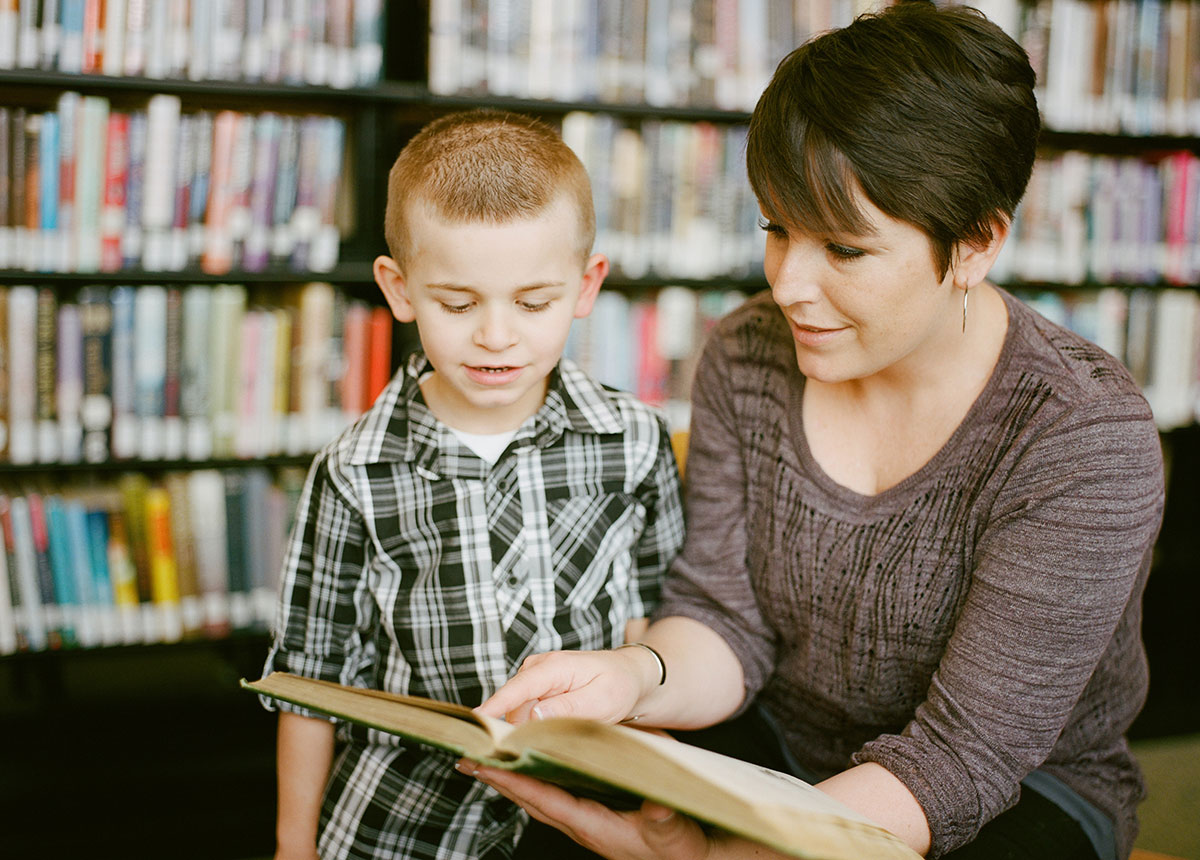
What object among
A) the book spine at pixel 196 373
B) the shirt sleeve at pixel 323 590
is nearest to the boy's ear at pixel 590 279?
the shirt sleeve at pixel 323 590

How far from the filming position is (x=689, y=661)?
1083 millimetres

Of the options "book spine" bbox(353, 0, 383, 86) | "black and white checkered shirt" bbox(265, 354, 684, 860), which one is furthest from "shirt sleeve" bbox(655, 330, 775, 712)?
"book spine" bbox(353, 0, 383, 86)

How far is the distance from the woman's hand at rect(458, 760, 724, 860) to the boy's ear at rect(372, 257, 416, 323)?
1.56ft

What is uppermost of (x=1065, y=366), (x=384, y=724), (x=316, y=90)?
(x=316, y=90)

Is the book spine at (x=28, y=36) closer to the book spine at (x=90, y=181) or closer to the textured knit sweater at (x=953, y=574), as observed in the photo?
the book spine at (x=90, y=181)

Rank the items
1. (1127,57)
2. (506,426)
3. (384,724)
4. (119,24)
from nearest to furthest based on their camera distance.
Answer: (384,724)
(506,426)
(119,24)
(1127,57)

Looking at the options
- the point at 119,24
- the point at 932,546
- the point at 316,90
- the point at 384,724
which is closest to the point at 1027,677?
the point at 932,546

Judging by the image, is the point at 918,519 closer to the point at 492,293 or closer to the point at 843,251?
the point at 843,251

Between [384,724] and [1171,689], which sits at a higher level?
[384,724]

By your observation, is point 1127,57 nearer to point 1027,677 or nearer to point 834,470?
point 834,470

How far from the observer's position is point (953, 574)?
995 mm

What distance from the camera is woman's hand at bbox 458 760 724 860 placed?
0.83m

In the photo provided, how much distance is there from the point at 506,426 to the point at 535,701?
311mm

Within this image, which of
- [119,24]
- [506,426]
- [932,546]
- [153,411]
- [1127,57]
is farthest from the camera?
[1127,57]
